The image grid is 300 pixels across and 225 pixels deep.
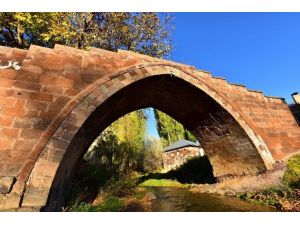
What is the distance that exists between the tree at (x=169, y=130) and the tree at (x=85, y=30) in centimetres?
1801

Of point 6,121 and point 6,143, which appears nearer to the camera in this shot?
point 6,143

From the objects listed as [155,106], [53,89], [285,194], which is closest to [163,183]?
[155,106]

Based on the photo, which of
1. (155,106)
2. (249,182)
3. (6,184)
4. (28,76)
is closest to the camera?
(6,184)

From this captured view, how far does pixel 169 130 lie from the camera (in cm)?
3142

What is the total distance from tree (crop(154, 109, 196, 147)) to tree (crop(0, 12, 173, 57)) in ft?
59.1

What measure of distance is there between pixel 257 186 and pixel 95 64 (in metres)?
6.52

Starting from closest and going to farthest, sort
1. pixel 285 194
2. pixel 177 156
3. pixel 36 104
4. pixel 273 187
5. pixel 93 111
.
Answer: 1. pixel 36 104
2. pixel 93 111
3. pixel 285 194
4. pixel 273 187
5. pixel 177 156

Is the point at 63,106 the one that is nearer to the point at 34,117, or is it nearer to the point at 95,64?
the point at 34,117

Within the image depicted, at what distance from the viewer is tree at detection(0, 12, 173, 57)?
410 inches

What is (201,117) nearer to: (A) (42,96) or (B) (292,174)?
(B) (292,174)

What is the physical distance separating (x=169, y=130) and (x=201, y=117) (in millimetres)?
22348

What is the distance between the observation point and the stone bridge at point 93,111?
4074 mm

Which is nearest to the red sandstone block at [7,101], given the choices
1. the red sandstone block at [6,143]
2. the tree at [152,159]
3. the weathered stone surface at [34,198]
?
the red sandstone block at [6,143]

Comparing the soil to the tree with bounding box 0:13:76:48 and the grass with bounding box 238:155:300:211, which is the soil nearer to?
the grass with bounding box 238:155:300:211
